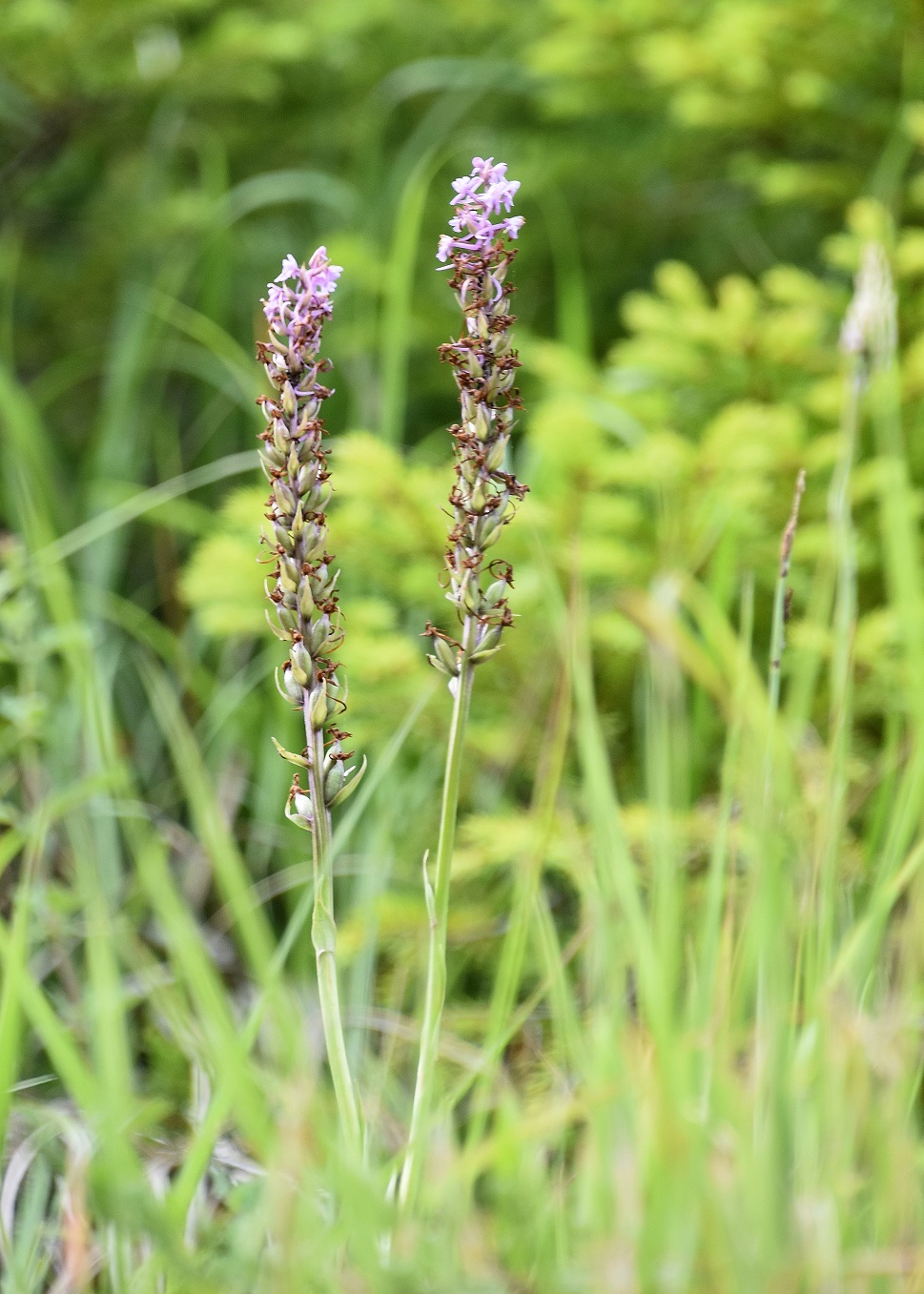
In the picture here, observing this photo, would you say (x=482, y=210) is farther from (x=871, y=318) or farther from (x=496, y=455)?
(x=871, y=318)

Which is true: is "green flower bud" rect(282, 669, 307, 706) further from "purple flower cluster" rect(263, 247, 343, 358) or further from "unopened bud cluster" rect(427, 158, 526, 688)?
"purple flower cluster" rect(263, 247, 343, 358)

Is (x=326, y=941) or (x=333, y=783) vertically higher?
(x=333, y=783)

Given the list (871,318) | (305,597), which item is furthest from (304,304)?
(871,318)

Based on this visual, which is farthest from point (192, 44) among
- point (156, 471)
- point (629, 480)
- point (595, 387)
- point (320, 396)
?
point (320, 396)

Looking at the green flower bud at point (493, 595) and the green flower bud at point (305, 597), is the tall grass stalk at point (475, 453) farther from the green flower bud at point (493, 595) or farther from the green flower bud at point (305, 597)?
the green flower bud at point (305, 597)

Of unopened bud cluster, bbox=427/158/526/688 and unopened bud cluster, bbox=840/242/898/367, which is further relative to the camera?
unopened bud cluster, bbox=840/242/898/367

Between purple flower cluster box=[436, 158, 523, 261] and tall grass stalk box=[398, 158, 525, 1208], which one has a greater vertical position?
purple flower cluster box=[436, 158, 523, 261]

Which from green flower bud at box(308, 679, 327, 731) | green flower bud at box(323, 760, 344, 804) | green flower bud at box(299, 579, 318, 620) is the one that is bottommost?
green flower bud at box(323, 760, 344, 804)

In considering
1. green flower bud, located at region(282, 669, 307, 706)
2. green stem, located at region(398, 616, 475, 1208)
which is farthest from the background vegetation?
green flower bud, located at region(282, 669, 307, 706)
